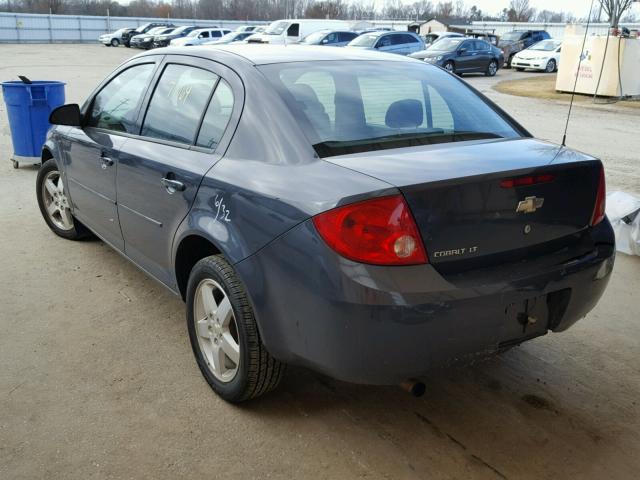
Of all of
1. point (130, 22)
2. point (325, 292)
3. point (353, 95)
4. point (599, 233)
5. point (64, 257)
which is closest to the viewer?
point (325, 292)

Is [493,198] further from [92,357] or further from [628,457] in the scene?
[92,357]

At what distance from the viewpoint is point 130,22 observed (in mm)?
57844

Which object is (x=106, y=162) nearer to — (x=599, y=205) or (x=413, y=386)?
(x=413, y=386)

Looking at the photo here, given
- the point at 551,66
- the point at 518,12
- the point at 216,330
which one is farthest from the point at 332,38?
the point at 518,12

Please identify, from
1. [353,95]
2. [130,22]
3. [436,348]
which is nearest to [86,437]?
[436,348]

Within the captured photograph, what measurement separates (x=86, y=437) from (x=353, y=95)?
2056mm

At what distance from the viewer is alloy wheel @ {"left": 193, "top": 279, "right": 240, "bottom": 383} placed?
2.92 m

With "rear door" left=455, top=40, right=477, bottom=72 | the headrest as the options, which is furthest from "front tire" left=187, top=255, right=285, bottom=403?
"rear door" left=455, top=40, right=477, bottom=72

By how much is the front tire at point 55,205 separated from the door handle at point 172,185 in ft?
7.11

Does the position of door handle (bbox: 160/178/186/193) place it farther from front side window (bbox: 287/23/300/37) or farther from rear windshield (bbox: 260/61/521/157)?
front side window (bbox: 287/23/300/37)

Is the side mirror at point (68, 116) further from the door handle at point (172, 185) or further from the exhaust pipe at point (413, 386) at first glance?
the exhaust pipe at point (413, 386)

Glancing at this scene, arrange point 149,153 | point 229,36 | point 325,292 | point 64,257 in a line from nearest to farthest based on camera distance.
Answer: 1. point 325,292
2. point 149,153
3. point 64,257
4. point 229,36

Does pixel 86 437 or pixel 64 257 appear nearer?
pixel 86 437

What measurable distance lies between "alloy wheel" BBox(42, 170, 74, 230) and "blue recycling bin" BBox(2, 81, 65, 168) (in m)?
2.82
